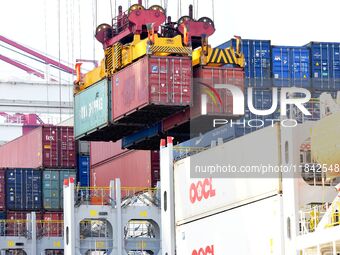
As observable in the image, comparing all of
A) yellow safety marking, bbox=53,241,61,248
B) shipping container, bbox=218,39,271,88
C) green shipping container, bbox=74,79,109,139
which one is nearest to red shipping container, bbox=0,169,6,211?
yellow safety marking, bbox=53,241,61,248

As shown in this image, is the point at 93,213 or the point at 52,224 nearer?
the point at 93,213

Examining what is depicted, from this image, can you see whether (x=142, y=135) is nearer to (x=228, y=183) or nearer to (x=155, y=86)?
(x=155, y=86)

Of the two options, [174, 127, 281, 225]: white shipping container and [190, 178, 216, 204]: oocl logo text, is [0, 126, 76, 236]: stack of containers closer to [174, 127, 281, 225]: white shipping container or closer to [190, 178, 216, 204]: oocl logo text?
[174, 127, 281, 225]: white shipping container

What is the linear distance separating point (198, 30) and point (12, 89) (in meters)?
56.5

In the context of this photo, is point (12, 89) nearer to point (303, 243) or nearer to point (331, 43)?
point (331, 43)

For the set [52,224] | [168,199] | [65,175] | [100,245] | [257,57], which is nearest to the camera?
[168,199]

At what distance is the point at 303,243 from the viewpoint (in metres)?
21.7

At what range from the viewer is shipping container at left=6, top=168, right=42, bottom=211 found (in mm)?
64750

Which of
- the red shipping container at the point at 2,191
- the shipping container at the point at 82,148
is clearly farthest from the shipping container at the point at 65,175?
the red shipping container at the point at 2,191

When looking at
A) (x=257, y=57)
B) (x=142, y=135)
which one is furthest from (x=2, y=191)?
(x=257, y=57)

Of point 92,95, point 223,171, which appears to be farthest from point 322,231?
point 92,95

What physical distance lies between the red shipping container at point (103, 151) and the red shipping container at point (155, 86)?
9753 millimetres

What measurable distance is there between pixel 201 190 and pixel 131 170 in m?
30.3

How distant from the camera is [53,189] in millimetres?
64625
